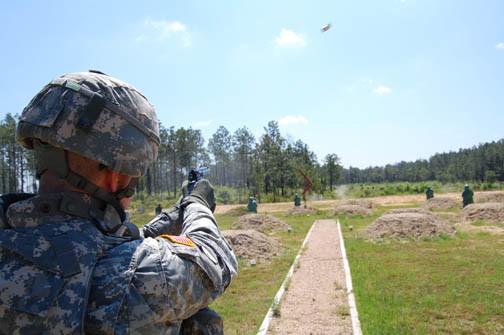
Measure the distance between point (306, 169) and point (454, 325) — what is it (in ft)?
134

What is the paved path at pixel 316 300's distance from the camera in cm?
546

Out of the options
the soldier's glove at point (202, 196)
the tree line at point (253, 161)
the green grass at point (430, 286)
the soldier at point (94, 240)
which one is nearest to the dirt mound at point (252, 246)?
the green grass at point (430, 286)

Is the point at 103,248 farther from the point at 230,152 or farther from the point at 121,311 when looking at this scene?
the point at 230,152

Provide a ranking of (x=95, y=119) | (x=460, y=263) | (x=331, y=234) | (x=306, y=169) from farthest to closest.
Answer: (x=306, y=169) < (x=331, y=234) < (x=460, y=263) < (x=95, y=119)

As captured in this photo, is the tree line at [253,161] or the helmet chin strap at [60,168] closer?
the helmet chin strap at [60,168]

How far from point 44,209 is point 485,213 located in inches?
732

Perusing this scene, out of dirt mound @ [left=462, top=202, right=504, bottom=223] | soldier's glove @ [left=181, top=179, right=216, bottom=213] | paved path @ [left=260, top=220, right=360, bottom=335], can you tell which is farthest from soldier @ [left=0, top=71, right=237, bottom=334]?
dirt mound @ [left=462, top=202, right=504, bottom=223]

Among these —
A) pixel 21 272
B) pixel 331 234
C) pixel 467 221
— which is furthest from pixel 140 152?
pixel 467 221

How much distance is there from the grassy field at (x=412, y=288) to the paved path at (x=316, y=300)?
0.26 metres

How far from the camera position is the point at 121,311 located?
1.20m

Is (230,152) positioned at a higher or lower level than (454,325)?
higher

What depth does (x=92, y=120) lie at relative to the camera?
54.8 inches

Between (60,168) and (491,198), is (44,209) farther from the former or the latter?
(491,198)

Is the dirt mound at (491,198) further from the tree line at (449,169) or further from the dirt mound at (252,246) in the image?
the tree line at (449,169)
